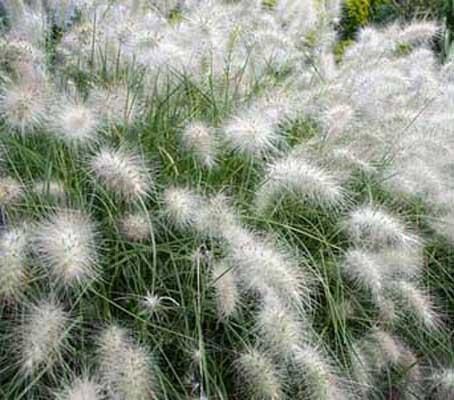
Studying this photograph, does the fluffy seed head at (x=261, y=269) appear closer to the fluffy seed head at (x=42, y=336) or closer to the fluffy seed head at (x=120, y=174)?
the fluffy seed head at (x=120, y=174)

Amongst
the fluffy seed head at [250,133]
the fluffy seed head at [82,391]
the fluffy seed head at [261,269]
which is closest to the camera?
the fluffy seed head at [82,391]

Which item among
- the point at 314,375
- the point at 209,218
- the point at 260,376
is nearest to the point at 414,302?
the point at 314,375

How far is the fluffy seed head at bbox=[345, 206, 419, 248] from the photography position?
241cm

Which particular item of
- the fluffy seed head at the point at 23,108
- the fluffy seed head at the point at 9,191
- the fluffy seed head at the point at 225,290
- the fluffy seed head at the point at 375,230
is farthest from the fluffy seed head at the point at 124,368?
the fluffy seed head at the point at 375,230

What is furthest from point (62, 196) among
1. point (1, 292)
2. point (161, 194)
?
point (1, 292)

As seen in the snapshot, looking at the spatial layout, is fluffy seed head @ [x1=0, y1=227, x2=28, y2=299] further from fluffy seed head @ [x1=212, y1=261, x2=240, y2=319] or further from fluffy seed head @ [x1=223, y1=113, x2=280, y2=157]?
fluffy seed head @ [x1=223, y1=113, x2=280, y2=157]

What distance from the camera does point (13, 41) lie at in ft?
9.09

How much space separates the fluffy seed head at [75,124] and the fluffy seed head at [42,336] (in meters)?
0.51

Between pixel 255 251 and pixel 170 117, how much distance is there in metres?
0.95

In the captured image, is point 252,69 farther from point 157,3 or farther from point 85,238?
point 85,238

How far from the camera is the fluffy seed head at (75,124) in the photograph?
7.40ft

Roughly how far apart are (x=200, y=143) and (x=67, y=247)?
0.71 m

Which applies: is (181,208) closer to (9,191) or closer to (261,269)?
(261,269)

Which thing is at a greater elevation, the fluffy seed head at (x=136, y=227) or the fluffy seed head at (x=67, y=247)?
the fluffy seed head at (x=67, y=247)
